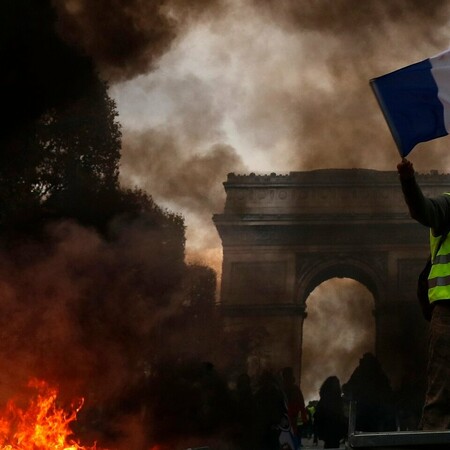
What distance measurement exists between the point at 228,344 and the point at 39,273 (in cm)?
1328

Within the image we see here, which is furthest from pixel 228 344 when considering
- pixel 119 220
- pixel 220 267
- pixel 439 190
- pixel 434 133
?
pixel 434 133

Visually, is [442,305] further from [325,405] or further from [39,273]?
[39,273]

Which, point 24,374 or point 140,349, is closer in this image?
point 24,374

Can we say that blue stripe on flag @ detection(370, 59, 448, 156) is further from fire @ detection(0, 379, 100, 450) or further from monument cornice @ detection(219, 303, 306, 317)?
monument cornice @ detection(219, 303, 306, 317)

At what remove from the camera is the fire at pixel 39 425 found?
11.1m

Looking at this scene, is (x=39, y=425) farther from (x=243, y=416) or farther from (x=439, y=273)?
(x=439, y=273)

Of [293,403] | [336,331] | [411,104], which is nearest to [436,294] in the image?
[411,104]

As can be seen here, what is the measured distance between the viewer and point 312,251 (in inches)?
1304

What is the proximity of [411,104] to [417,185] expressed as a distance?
2.03 feet

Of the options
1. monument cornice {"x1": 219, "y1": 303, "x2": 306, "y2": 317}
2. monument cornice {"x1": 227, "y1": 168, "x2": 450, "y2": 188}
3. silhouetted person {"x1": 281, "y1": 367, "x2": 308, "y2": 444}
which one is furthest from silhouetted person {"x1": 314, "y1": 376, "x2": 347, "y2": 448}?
monument cornice {"x1": 219, "y1": 303, "x2": 306, "y2": 317}

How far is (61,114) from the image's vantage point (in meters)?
18.4

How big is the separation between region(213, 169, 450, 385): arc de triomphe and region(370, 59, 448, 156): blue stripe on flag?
23.8 meters

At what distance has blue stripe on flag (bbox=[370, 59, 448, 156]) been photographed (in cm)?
421

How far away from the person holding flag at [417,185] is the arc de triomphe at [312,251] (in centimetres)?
2376
